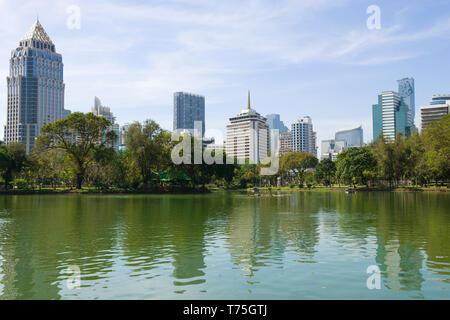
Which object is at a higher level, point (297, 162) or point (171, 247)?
point (297, 162)

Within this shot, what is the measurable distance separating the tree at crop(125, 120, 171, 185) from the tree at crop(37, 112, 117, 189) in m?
5.20

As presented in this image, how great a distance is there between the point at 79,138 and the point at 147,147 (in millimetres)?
16117

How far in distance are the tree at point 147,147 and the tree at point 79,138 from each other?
5.20 meters

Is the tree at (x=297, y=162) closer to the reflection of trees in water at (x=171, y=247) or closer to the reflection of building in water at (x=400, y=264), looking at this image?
the reflection of trees in water at (x=171, y=247)

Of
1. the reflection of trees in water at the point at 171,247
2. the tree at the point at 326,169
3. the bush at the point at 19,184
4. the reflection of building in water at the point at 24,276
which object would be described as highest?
the tree at the point at 326,169

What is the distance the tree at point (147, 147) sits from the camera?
7825cm

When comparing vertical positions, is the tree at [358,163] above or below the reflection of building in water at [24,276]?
above

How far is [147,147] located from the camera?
259ft

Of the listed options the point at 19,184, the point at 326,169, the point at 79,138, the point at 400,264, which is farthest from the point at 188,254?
the point at 326,169

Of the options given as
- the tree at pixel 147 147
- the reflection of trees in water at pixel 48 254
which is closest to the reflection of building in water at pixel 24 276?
the reflection of trees in water at pixel 48 254

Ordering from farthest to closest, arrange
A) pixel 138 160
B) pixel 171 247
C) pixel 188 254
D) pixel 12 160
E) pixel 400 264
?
pixel 138 160, pixel 12 160, pixel 171 247, pixel 188 254, pixel 400 264

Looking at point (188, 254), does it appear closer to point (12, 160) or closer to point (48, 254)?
point (48, 254)

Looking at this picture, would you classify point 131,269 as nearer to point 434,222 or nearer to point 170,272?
point 170,272
